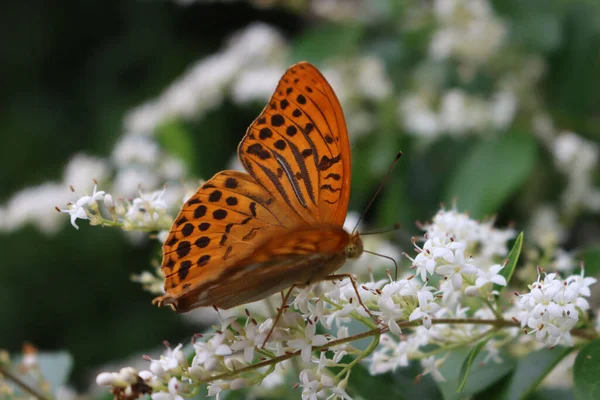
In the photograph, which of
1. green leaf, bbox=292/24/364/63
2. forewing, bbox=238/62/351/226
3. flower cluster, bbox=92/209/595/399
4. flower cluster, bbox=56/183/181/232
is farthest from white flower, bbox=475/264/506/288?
green leaf, bbox=292/24/364/63

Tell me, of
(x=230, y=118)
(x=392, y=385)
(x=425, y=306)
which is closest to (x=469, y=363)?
(x=425, y=306)

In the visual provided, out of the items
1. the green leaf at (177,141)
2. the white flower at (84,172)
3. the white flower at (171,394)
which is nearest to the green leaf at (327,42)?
the green leaf at (177,141)

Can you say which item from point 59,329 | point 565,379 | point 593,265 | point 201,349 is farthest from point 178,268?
point 59,329

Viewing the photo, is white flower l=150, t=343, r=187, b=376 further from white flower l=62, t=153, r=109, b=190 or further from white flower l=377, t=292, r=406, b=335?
white flower l=62, t=153, r=109, b=190

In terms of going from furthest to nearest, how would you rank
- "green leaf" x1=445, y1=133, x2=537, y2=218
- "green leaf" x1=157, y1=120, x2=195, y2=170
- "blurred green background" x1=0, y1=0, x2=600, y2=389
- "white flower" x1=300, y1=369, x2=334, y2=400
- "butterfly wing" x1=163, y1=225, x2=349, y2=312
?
1. "green leaf" x1=157, y1=120, x2=195, y2=170
2. "blurred green background" x1=0, y1=0, x2=600, y2=389
3. "green leaf" x1=445, y1=133, x2=537, y2=218
4. "white flower" x1=300, y1=369, x2=334, y2=400
5. "butterfly wing" x1=163, y1=225, x2=349, y2=312

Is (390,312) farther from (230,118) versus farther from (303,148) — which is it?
(230,118)

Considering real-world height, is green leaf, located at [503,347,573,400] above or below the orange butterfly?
below

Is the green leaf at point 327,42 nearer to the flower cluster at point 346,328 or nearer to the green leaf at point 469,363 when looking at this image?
the flower cluster at point 346,328

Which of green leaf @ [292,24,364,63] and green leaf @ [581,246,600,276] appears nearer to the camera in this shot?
green leaf @ [581,246,600,276]

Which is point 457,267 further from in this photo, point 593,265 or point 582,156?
point 582,156
